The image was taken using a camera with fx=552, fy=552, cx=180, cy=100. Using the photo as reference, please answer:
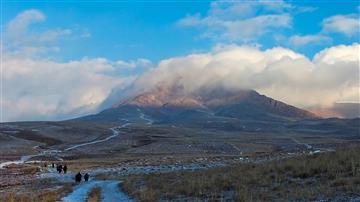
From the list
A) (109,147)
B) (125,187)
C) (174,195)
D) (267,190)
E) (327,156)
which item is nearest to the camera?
(267,190)

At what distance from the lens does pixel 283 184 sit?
32.3 m

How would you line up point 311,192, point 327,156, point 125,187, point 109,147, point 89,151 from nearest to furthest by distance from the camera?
point 311,192, point 327,156, point 125,187, point 89,151, point 109,147

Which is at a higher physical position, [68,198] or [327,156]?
[327,156]

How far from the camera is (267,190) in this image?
102 feet

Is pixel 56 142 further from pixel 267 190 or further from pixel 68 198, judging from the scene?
pixel 267 190

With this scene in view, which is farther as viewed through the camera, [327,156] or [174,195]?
[327,156]

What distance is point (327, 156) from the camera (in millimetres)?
38125

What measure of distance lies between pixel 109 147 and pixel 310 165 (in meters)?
131

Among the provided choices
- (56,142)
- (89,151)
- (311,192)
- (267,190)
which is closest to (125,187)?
(267,190)

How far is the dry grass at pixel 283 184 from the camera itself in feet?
91.8

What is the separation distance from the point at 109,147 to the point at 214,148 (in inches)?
1235

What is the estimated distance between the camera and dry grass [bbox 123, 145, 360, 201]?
2798 centimetres

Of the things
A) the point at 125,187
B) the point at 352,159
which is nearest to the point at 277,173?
the point at 352,159

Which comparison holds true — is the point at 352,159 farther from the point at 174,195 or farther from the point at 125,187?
the point at 125,187
